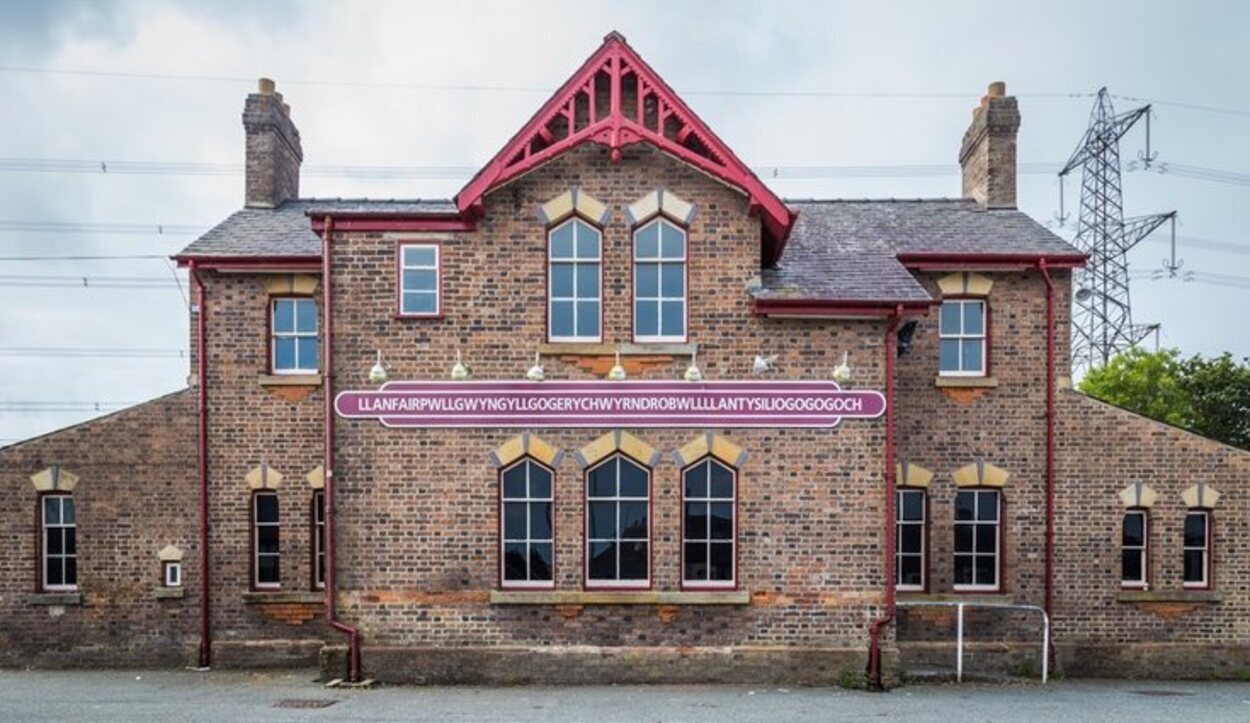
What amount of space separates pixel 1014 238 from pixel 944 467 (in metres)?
4.63

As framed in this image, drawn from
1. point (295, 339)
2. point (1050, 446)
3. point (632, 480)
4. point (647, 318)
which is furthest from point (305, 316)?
point (1050, 446)

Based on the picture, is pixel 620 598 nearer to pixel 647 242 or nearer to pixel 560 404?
pixel 560 404

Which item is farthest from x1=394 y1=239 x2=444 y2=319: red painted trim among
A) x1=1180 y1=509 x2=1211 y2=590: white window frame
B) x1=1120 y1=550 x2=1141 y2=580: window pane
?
x1=1180 y1=509 x2=1211 y2=590: white window frame

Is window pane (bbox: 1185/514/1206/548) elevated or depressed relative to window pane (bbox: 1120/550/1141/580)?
elevated

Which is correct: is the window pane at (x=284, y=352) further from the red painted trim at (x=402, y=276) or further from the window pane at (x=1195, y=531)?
the window pane at (x=1195, y=531)

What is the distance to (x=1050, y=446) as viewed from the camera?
13.9m

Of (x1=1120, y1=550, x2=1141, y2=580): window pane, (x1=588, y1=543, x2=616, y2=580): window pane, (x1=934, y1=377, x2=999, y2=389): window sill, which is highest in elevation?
(x1=934, y1=377, x2=999, y2=389): window sill

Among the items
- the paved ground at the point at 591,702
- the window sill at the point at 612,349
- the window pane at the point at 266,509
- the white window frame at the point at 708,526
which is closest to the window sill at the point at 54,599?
the paved ground at the point at 591,702

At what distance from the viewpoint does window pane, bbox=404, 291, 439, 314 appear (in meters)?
12.3

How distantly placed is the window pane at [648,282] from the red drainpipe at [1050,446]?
6966mm

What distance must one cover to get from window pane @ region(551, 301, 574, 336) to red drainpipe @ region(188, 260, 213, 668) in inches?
247

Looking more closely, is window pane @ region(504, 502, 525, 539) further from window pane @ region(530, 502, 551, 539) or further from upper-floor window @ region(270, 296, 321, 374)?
upper-floor window @ region(270, 296, 321, 374)

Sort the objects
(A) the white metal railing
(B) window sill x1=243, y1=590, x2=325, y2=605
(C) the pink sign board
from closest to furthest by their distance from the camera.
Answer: (C) the pink sign board < (A) the white metal railing < (B) window sill x1=243, y1=590, x2=325, y2=605

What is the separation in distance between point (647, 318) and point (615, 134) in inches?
112
